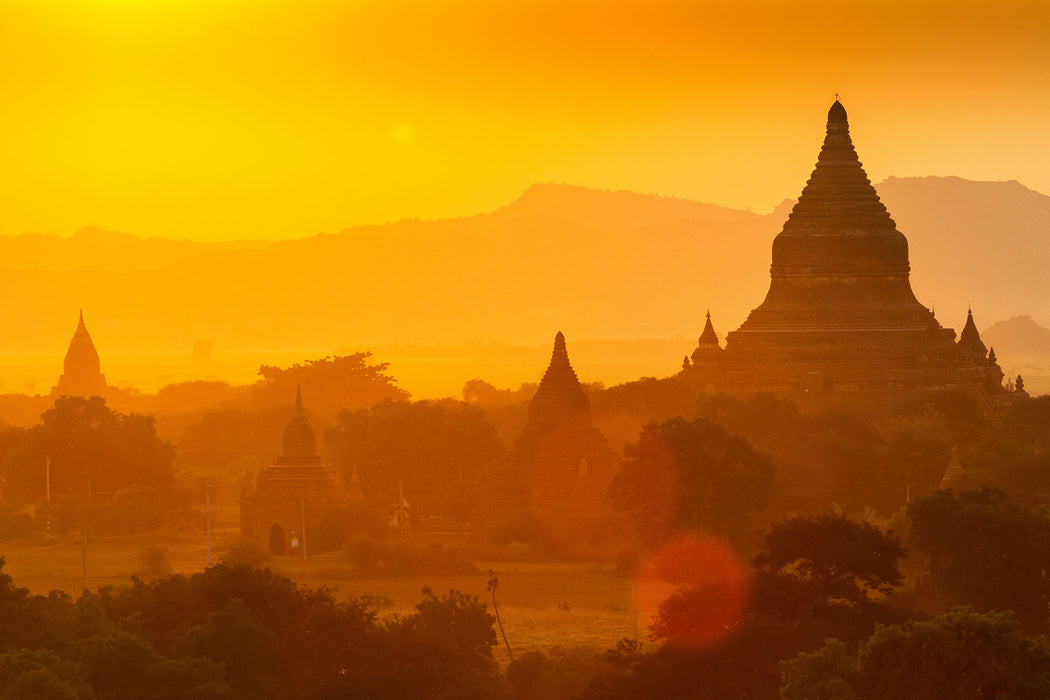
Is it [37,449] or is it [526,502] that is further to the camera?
[37,449]

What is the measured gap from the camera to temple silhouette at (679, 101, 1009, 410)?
278ft

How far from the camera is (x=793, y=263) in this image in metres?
88.8

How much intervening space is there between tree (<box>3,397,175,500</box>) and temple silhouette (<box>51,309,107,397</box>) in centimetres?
4066

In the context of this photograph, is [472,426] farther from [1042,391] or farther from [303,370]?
[1042,391]

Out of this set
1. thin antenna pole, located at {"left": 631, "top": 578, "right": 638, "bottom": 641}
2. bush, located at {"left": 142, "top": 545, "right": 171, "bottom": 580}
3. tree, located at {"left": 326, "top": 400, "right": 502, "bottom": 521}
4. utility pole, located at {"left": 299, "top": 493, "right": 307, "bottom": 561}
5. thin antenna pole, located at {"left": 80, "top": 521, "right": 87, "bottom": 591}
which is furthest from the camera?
tree, located at {"left": 326, "top": 400, "right": 502, "bottom": 521}

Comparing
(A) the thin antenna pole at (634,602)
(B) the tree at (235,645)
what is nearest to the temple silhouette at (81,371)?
(A) the thin antenna pole at (634,602)

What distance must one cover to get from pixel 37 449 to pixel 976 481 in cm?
2935

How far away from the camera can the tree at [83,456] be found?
78.1m

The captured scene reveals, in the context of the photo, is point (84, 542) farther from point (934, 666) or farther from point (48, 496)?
point (934, 666)

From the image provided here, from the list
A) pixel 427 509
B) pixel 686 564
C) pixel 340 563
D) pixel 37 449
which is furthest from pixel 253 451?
pixel 686 564

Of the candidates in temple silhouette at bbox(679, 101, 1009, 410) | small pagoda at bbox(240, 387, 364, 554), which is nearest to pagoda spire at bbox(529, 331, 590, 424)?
small pagoda at bbox(240, 387, 364, 554)

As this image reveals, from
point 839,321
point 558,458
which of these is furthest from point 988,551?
point 839,321

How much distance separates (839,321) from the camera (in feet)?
284

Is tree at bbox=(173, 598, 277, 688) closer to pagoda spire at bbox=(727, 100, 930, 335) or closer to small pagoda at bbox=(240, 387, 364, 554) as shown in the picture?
small pagoda at bbox=(240, 387, 364, 554)
